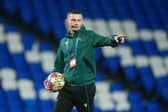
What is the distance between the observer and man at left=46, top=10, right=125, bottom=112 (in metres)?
4.73

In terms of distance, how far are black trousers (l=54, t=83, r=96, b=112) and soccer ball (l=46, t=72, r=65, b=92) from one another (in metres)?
0.06

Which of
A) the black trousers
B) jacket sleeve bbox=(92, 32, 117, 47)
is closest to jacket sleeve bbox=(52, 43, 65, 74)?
the black trousers

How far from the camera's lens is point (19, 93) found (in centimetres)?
807

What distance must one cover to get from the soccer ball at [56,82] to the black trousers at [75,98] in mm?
58

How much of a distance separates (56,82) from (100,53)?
4319mm

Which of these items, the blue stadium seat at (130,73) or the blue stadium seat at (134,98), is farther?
the blue stadium seat at (130,73)

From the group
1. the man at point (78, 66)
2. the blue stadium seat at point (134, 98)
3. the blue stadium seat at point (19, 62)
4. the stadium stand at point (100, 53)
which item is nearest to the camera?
the man at point (78, 66)

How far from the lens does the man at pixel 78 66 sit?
473 cm

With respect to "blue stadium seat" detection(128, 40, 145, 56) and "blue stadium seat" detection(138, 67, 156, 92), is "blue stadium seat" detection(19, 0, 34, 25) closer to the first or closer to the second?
"blue stadium seat" detection(128, 40, 145, 56)

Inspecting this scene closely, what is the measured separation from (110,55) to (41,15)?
53.7 inches

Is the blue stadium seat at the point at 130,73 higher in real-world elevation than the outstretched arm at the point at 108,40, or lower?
lower

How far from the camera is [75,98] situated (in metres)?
4.78

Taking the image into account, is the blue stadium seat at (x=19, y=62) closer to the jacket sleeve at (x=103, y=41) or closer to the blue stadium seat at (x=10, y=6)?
the blue stadium seat at (x=10, y=6)

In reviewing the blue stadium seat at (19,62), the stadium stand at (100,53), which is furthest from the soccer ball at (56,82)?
the blue stadium seat at (19,62)
